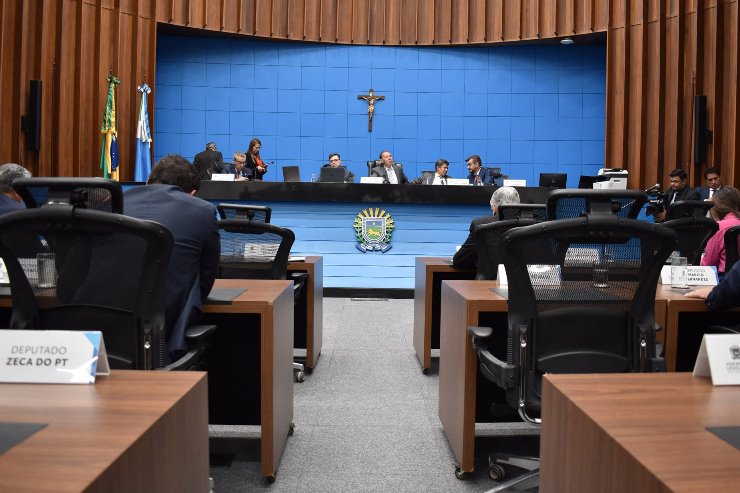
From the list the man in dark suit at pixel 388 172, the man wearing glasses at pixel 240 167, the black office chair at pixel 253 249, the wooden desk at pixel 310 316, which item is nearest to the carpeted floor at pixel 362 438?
the wooden desk at pixel 310 316

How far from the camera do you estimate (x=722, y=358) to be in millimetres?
1409

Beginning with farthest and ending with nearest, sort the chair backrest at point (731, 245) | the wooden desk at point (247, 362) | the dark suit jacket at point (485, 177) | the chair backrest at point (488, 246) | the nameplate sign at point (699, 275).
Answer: the dark suit jacket at point (485, 177)
the chair backrest at point (488, 246)
the chair backrest at point (731, 245)
the nameplate sign at point (699, 275)
the wooden desk at point (247, 362)

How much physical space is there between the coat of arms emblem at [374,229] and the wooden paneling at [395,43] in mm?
3918

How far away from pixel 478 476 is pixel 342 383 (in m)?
1.52

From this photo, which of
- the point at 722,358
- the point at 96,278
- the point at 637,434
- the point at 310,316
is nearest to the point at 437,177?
the point at 310,316

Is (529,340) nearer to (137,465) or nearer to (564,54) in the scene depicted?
(137,465)

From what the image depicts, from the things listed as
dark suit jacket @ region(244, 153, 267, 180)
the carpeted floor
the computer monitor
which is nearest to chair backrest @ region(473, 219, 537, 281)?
the carpeted floor

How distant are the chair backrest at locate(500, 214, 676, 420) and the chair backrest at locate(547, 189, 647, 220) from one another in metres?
0.13

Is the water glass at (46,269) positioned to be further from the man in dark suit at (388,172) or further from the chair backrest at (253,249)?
the man in dark suit at (388,172)

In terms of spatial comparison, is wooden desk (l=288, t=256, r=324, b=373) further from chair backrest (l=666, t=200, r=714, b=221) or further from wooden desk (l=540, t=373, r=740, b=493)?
wooden desk (l=540, t=373, r=740, b=493)

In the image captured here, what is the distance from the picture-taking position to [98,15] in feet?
31.8

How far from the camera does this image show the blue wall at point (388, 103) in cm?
1125

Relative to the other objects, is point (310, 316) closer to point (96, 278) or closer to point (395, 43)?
point (96, 278)

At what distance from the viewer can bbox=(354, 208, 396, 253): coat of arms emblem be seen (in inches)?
308
